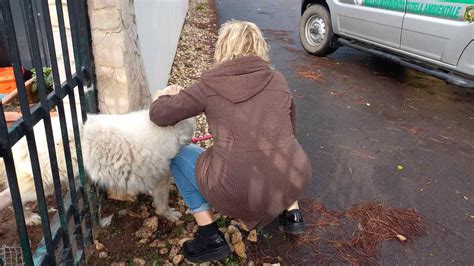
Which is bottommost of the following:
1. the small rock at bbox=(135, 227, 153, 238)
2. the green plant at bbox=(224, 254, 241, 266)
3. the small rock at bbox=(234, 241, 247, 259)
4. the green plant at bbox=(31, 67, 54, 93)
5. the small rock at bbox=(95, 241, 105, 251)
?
the green plant at bbox=(224, 254, 241, 266)

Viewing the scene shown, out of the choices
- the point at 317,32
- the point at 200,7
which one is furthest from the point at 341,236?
the point at 200,7

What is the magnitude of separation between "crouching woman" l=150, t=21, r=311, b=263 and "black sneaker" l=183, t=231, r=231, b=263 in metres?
0.25

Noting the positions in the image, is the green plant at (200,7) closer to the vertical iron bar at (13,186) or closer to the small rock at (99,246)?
the small rock at (99,246)

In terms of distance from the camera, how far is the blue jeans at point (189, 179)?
2.47m

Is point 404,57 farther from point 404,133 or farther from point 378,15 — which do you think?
point 404,133

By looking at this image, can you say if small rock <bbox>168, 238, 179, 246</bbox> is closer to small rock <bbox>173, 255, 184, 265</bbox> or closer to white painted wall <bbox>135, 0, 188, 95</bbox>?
small rock <bbox>173, 255, 184, 265</bbox>

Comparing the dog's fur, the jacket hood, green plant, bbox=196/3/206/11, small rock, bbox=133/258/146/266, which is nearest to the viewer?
the jacket hood

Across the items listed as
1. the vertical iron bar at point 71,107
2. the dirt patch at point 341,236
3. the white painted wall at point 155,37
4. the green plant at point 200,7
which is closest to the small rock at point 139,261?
the vertical iron bar at point 71,107

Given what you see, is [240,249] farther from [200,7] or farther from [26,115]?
[200,7]

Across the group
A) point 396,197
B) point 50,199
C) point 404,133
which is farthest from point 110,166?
point 404,133

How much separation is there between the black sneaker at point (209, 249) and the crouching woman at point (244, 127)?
0.82ft

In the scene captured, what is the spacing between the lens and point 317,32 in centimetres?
692

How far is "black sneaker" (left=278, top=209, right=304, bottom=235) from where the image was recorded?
2.70m

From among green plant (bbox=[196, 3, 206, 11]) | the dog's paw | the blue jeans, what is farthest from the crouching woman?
green plant (bbox=[196, 3, 206, 11])
